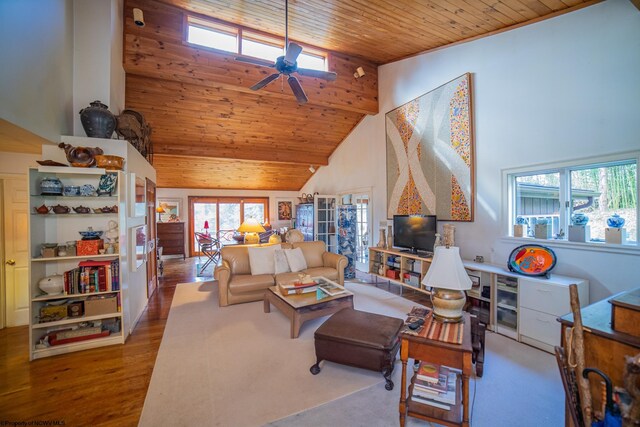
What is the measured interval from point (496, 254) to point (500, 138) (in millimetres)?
1523

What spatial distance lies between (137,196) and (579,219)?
17.3 feet

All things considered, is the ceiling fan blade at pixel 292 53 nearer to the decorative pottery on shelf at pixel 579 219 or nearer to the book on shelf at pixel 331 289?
the book on shelf at pixel 331 289

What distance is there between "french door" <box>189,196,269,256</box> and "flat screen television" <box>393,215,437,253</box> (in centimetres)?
594

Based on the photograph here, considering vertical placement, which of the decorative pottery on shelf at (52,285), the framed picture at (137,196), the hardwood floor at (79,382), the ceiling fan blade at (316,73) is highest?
the ceiling fan blade at (316,73)

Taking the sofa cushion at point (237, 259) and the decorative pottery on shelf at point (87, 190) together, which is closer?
the decorative pottery on shelf at point (87, 190)

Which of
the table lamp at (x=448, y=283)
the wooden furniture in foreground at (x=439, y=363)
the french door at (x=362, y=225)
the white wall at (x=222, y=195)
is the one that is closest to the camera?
the wooden furniture in foreground at (x=439, y=363)

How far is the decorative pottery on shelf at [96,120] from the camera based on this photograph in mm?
2898

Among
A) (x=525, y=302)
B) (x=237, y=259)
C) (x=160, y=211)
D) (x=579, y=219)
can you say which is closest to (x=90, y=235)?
(x=237, y=259)

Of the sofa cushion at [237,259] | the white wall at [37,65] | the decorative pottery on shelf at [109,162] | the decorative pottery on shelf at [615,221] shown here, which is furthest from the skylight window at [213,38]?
the decorative pottery on shelf at [615,221]

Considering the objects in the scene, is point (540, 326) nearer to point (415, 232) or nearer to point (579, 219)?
point (579, 219)

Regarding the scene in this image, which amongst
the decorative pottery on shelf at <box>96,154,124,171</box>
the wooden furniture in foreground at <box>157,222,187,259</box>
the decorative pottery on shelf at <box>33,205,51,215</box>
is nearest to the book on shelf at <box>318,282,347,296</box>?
the decorative pottery on shelf at <box>96,154,124,171</box>

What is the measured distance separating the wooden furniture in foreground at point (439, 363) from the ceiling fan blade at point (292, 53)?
2.88m

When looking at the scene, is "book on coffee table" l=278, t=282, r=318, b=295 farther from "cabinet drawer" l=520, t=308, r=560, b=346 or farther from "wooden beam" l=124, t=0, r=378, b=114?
"wooden beam" l=124, t=0, r=378, b=114

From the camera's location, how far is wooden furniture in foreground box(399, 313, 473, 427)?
5.24 feet
